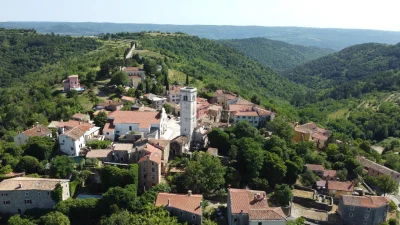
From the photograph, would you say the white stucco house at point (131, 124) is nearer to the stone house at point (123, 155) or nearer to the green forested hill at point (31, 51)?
the stone house at point (123, 155)

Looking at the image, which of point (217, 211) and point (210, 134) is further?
point (210, 134)

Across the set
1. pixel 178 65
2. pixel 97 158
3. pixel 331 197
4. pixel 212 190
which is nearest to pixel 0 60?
pixel 178 65

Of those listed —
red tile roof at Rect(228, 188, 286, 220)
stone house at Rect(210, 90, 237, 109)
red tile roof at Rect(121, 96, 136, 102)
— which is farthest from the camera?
stone house at Rect(210, 90, 237, 109)

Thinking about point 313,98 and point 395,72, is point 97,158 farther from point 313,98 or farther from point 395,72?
point 395,72

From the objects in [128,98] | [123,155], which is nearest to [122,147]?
[123,155]

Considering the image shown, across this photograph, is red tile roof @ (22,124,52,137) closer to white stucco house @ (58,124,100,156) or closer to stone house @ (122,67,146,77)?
white stucco house @ (58,124,100,156)

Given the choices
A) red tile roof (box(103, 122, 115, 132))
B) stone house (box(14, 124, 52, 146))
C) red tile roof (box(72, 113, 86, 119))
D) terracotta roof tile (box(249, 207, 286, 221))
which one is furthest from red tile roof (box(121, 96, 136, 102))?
terracotta roof tile (box(249, 207, 286, 221))
